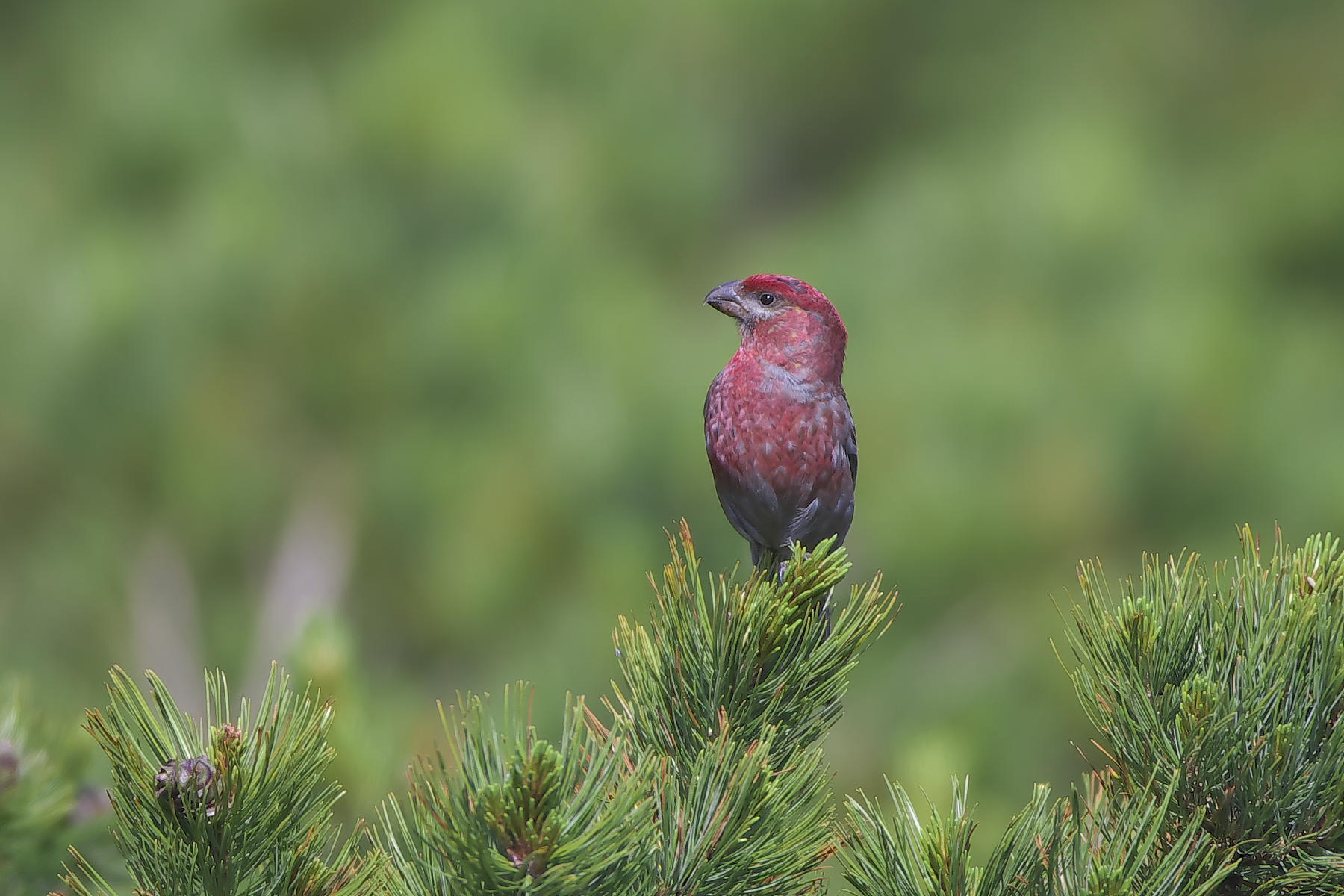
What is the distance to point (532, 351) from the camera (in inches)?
210

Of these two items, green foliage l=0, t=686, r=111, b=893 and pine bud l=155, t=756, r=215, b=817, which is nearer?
pine bud l=155, t=756, r=215, b=817

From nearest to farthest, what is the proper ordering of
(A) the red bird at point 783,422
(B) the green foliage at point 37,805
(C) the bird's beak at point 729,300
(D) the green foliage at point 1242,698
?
(D) the green foliage at point 1242,698
(B) the green foliage at point 37,805
(A) the red bird at point 783,422
(C) the bird's beak at point 729,300

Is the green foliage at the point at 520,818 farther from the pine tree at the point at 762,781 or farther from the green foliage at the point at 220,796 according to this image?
the green foliage at the point at 220,796

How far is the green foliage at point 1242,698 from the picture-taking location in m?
1.30

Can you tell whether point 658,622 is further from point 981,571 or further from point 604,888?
point 981,571

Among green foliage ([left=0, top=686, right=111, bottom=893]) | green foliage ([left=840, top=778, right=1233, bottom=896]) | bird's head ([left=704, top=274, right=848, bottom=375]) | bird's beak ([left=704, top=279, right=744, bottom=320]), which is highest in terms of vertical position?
bird's beak ([left=704, top=279, right=744, bottom=320])

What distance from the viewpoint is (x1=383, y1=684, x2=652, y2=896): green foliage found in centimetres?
117

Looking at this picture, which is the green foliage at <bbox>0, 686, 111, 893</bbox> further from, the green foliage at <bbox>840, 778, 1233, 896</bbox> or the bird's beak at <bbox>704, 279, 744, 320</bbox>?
the bird's beak at <bbox>704, 279, 744, 320</bbox>

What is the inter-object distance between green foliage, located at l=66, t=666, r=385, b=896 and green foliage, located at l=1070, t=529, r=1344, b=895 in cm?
83

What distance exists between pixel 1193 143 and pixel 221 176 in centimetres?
527

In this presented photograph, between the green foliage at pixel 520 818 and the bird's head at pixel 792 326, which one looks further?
the bird's head at pixel 792 326

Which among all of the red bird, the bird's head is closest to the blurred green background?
the red bird

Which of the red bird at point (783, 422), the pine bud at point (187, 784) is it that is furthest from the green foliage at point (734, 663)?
the red bird at point (783, 422)

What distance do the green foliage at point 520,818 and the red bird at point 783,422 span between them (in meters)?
1.27
